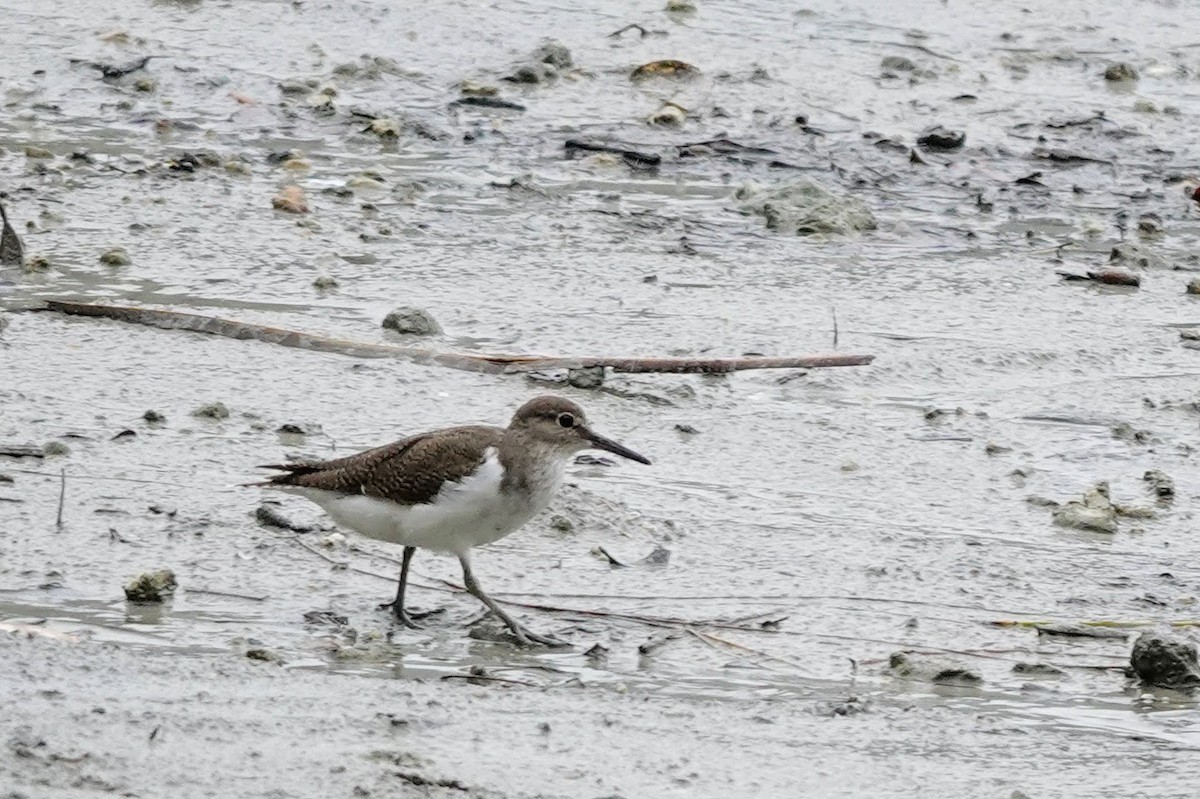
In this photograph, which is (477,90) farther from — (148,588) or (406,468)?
(148,588)

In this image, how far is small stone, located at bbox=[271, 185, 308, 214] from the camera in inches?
422

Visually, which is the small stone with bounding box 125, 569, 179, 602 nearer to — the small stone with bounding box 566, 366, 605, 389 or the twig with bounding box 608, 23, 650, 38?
the small stone with bounding box 566, 366, 605, 389

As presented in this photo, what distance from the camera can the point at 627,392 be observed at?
8.64 meters


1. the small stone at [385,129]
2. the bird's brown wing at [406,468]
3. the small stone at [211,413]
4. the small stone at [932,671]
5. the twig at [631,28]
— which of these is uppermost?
the twig at [631,28]

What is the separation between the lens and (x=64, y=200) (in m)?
10.6

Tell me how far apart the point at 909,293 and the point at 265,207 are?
3308 mm

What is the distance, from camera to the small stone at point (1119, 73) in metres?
14.2

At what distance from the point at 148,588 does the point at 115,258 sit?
3760mm

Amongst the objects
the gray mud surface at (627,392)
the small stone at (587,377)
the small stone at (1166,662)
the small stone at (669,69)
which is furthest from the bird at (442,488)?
the small stone at (669,69)

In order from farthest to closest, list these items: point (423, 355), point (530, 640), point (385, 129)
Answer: point (385, 129) → point (423, 355) → point (530, 640)

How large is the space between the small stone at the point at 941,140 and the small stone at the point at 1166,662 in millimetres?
6883

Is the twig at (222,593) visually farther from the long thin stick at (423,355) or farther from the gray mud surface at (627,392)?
the long thin stick at (423,355)

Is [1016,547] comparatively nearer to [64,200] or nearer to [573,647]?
[573,647]

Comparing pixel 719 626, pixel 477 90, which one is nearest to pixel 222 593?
pixel 719 626
